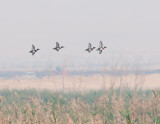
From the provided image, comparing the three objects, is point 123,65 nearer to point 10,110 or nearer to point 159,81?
point 10,110

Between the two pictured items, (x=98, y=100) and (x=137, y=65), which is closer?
(x=98, y=100)

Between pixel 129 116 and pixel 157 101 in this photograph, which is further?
pixel 157 101

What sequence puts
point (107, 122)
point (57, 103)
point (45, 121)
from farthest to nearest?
point (57, 103) → point (107, 122) → point (45, 121)

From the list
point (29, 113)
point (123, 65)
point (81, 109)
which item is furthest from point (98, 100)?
point (123, 65)

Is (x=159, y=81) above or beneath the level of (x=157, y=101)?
beneath

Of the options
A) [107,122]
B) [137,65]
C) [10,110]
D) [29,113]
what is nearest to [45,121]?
[29,113]

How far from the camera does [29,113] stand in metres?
9.80

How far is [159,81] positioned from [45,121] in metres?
43.0

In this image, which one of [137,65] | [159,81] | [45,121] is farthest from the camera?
[159,81]

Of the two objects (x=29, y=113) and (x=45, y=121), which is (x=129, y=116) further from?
(x=29, y=113)

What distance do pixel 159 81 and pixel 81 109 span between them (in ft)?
134

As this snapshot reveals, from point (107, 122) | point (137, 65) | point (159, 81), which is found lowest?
point (159, 81)

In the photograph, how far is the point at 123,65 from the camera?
1566 centimetres

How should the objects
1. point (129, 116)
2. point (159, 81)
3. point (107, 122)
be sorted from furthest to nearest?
point (159, 81)
point (107, 122)
point (129, 116)
